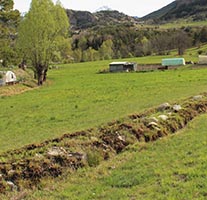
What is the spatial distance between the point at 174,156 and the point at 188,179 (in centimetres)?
250

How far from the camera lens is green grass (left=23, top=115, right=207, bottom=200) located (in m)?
9.05

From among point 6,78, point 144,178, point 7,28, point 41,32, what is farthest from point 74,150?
point 41,32

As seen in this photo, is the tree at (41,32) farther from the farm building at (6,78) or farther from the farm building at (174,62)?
the farm building at (174,62)

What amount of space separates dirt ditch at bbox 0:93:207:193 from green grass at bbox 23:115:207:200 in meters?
0.60

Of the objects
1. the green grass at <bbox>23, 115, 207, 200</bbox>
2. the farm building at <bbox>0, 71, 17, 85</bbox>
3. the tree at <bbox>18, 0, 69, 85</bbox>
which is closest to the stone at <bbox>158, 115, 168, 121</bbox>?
the green grass at <bbox>23, 115, 207, 200</bbox>

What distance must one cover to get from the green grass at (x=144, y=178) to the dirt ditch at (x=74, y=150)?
1.98ft

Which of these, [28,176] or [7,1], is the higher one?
[7,1]

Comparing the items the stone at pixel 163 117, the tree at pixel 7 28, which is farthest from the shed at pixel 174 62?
the stone at pixel 163 117

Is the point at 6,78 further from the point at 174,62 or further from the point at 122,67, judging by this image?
the point at 174,62

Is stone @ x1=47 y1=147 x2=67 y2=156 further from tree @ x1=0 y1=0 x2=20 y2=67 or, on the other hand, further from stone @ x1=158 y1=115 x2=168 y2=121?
tree @ x1=0 y1=0 x2=20 y2=67

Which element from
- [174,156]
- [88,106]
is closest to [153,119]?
[174,156]

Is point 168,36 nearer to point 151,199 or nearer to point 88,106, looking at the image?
point 88,106

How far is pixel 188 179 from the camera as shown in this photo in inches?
383

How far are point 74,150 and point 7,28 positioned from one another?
4585cm
